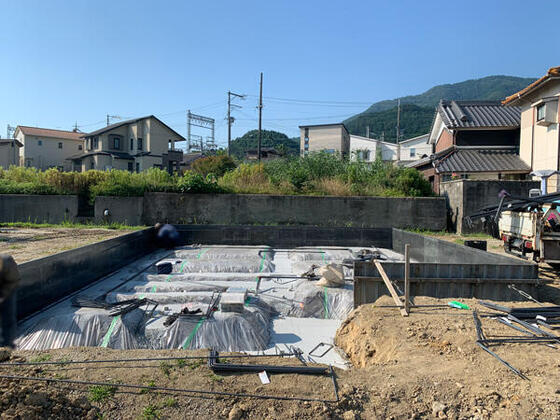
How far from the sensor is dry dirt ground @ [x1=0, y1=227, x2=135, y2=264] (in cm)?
779

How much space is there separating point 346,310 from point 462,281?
186cm

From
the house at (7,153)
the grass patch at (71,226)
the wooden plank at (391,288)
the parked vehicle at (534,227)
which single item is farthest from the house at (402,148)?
the wooden plank at (391,288)

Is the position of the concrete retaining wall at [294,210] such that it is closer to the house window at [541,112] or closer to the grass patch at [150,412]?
the house window at [541,112]

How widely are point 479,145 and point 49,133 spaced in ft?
111

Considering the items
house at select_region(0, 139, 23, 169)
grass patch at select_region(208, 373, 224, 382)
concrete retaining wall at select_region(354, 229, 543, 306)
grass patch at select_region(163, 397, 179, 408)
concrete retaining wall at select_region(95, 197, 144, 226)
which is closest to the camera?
grass patch at select_region(163, 397, 179, 408)

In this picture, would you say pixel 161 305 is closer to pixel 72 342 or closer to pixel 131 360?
pixel 72 342

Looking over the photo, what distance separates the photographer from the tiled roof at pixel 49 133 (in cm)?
3142

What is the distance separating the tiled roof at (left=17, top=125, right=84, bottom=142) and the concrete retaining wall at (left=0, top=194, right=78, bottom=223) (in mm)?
21934

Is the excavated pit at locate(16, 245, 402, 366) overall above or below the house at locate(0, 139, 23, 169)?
below

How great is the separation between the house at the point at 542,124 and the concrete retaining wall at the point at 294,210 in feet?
12.4

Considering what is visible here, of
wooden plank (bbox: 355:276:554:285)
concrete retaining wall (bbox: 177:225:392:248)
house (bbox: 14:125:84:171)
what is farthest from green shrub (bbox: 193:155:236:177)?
wooden plank (bbox: 355:276:554:285)

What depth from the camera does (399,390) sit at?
9.87 ft

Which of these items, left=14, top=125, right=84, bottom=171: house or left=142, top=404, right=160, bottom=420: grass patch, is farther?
left=14, top=125, right=84, bottom=171: house

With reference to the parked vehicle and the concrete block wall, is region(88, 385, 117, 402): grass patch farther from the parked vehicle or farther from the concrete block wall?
the concrete block wall
